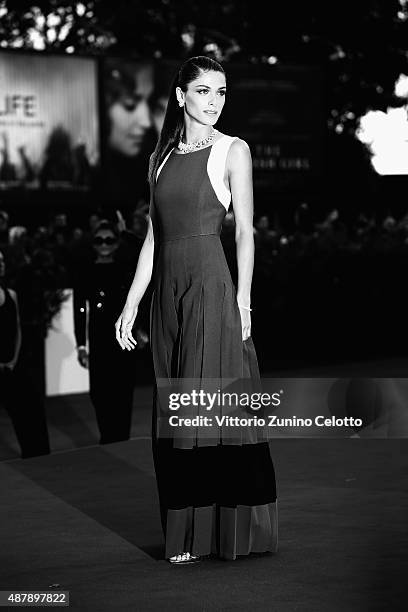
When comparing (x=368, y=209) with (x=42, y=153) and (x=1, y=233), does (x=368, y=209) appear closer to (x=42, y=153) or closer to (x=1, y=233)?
(x=42, y=153)

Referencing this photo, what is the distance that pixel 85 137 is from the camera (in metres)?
33.5

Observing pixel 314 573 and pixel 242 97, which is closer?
pixel 314 573

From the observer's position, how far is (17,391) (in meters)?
12.2

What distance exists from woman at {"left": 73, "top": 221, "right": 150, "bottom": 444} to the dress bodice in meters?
4.70

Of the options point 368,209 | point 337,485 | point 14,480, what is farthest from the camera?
point 368,209

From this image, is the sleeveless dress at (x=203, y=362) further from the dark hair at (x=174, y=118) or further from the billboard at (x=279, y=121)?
the billboard at (x=279, y=121)

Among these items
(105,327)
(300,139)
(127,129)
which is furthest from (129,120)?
(105,327)

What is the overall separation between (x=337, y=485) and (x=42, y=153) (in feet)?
77.2

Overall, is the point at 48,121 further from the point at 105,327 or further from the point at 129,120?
the point at 105,327

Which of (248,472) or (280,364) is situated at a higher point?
(248,472)

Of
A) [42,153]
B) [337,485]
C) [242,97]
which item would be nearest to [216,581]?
[337,485]

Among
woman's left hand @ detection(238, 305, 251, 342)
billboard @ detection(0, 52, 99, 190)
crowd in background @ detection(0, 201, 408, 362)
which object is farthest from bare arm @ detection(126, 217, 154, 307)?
billboard @ detection(0, 52, 99, 190)

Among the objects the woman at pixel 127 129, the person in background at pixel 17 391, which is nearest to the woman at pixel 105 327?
the person in background at pixel 17 391

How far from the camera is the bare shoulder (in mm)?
7434
